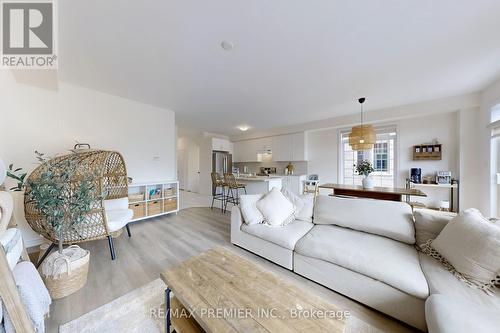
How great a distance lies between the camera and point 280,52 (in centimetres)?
209

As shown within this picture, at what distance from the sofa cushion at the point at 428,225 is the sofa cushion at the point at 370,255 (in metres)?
0.16

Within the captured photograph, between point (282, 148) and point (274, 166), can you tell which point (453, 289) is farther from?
point (274, 166)

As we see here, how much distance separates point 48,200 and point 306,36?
2.89 metres

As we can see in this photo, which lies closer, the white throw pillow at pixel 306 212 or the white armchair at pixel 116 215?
the white armchair at pixel 116 215

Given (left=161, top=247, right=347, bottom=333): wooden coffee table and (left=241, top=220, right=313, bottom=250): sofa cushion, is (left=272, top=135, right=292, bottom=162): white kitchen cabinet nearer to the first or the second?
(left=241, top=220, right=313, bottom=250): sofa cushion

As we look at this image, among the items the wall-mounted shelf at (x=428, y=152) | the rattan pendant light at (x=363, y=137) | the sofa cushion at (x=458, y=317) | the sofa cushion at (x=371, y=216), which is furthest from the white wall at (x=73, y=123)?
the wall-mounted shelf at (x=428, y=152)

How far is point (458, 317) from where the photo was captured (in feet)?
2.90

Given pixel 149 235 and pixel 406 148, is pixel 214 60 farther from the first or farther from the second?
pixel 406 148

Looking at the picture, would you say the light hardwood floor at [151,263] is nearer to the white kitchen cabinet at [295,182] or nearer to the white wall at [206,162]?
the white kitchen cabinet at [295,182]

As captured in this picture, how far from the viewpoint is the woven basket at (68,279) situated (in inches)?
58.9

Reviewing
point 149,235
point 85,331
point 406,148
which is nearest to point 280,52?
point 85,331

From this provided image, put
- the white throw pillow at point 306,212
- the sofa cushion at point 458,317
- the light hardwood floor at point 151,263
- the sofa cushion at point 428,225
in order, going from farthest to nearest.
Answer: the white throw pillow at point 306,212, the sofa cushion at point 428,225, the light hardwood floor at point 151,263, the sofa cushion at point 458,317

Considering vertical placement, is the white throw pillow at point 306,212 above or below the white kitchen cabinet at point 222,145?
below

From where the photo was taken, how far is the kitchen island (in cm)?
432
